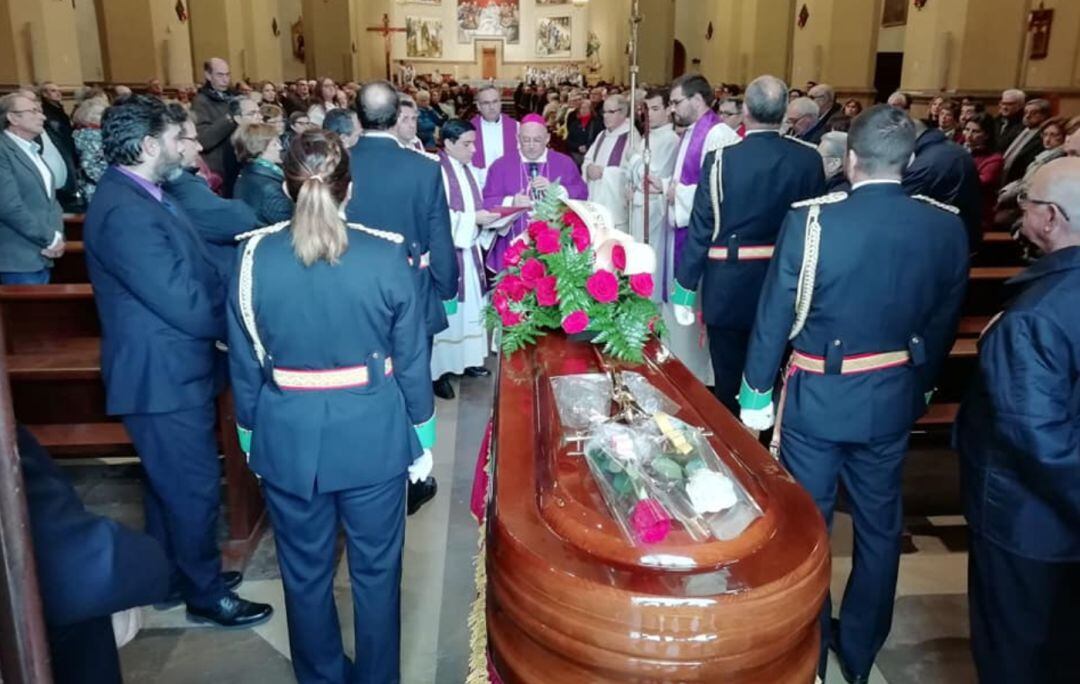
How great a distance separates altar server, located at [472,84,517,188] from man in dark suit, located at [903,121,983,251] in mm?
2574

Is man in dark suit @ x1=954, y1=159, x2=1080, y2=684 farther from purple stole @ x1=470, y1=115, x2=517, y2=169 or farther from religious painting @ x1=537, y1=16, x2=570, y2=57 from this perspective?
religious painting @ x1=537, y1=16, x2=570, y2=57

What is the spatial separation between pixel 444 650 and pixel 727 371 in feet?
6.34

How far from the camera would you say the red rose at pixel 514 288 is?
9.14 ft

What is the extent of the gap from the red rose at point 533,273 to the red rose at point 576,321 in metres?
0.22

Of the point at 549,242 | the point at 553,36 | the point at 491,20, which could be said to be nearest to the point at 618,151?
the point at 549,242

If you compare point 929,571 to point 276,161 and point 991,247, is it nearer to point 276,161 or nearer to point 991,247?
point 991,247

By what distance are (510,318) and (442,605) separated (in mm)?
1145

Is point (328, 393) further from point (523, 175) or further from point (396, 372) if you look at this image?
point (523, 175)

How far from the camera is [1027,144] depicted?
6.64 meters

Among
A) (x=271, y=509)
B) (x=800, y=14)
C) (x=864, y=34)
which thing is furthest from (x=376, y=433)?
(x=800, y=14)

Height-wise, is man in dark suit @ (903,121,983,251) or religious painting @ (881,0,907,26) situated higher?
religious painting @ (881,0,907,26)

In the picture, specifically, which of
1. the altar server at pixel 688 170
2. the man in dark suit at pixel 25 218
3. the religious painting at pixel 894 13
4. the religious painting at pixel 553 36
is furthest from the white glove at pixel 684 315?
the religious painting at pixel 553 36

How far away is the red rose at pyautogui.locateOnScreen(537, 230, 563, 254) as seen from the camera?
274cm

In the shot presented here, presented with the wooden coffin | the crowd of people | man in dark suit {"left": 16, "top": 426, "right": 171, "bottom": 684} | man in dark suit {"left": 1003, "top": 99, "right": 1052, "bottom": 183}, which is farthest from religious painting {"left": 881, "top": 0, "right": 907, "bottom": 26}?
man in dark suit {"left": 16, "top": 426, "right": 171, "bottom": 684}
